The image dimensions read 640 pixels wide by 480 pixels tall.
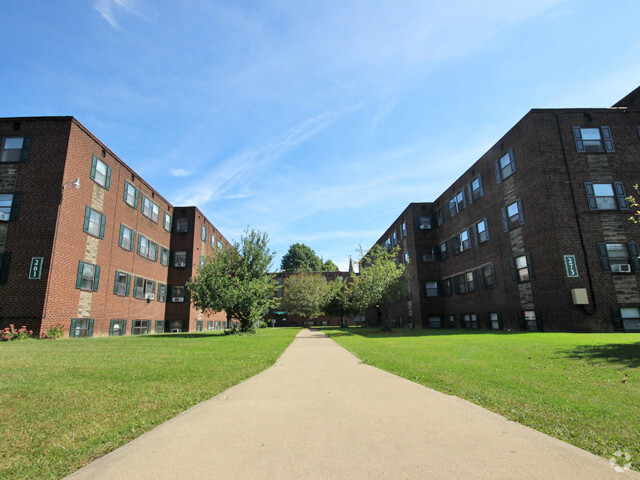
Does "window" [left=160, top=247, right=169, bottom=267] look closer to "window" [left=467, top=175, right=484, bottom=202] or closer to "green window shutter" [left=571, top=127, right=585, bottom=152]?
"window" [left=467, top=175, right=484, bottom=202]

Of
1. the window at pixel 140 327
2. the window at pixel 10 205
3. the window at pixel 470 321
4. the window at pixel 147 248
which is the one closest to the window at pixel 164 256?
the window at pixel 147 248

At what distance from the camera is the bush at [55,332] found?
18.1 m

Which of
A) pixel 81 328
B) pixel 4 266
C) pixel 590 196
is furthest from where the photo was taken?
pixel 81 328

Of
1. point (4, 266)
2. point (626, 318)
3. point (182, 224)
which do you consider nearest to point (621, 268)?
point (626, 318)

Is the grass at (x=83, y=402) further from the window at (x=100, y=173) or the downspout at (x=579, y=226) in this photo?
the downspout at (x=579, y=226)

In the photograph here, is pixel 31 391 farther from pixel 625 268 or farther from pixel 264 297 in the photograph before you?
pixel 625 268

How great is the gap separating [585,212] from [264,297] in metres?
20.6

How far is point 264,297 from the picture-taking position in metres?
26.3

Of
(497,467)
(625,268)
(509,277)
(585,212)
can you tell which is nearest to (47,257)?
(497,467)

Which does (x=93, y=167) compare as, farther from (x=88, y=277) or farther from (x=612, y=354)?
(x=612, y=354)

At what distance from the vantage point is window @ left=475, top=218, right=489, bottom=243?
85.7 feet

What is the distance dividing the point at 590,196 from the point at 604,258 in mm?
3494

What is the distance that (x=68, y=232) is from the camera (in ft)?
65.3

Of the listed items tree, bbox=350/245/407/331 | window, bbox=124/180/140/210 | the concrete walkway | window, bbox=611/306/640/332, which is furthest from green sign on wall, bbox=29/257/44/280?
window, bbox=611/306/640/332
